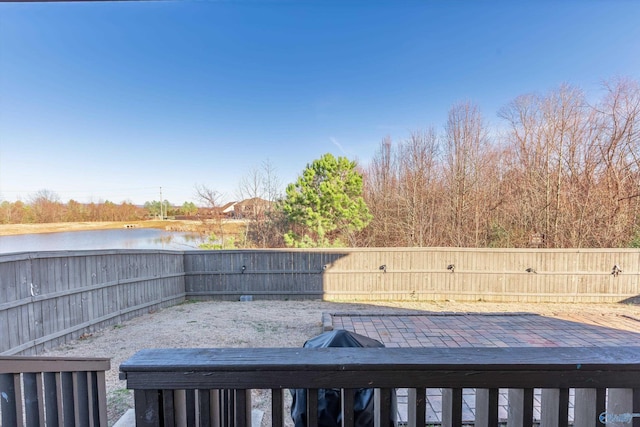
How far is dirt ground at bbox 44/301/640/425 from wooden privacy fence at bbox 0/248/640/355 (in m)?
0.35

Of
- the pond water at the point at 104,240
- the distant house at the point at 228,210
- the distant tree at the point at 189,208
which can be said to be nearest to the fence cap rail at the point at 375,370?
the pond water at the point at 104,240

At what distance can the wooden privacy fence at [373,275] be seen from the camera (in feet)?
19.5

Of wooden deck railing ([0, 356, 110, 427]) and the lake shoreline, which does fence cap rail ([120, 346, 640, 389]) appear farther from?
the lake shoreline

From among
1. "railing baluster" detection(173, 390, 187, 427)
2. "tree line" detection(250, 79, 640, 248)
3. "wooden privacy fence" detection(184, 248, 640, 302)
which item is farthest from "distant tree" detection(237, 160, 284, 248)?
"railing baluster" detection(173, 390, 187, 427)

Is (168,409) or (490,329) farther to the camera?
(490,329)

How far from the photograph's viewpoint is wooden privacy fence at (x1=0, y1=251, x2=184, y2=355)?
3.50 metres

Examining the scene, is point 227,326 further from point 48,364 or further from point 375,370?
point 375,370

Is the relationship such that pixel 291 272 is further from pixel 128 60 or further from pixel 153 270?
pixel 128 60

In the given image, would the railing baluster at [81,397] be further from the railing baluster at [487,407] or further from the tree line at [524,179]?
the tree line at [524,179]

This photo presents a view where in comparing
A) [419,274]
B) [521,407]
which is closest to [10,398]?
[521,407]

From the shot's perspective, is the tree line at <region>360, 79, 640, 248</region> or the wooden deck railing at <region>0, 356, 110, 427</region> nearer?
the wooden deck railing at <region>0, 356, 110, 427</region>

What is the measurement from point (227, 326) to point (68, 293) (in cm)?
241

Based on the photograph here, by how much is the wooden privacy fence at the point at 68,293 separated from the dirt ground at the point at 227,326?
0.86 feet

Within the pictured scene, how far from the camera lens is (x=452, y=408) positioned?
68cm
